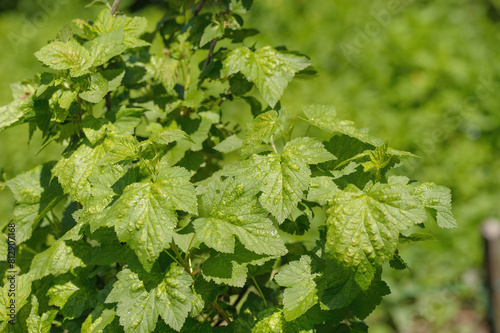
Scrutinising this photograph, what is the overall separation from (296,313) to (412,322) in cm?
275

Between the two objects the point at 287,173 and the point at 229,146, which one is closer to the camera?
the point at 287,173

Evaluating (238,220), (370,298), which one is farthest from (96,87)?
(370,298)

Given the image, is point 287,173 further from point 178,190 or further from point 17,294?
point 17,294

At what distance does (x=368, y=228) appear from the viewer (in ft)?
4.02

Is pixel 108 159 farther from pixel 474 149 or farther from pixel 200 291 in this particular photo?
pixel 474 149

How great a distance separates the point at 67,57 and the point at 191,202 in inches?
23.5

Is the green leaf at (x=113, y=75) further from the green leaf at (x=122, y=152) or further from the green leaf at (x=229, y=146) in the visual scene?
the green leaf at (x=229, y=146)

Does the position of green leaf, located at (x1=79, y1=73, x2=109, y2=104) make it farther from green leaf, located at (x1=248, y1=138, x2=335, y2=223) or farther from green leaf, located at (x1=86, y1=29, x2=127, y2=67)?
green leaf, located at (x1=248, y1=138, x2=335, y2=223)

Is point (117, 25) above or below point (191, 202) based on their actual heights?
above

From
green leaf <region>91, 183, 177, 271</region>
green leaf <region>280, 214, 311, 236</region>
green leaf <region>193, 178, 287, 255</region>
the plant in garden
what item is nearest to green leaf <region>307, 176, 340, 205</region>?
the plant in garden

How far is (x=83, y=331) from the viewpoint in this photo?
145cm

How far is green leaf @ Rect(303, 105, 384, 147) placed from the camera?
145cm

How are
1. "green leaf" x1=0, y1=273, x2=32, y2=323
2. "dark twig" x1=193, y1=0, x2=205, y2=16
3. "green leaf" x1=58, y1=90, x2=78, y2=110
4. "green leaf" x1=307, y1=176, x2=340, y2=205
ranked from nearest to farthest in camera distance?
"green leaf" x1=307, y1=176, x2=340, y2=205
"green leaf" x1=58, y1=90, x2=78, y2=110
"green leaf" x1=0, y1=273, x2=32, y2=323
"dark twig" x1=193, y1=0, x2=205, y2=16

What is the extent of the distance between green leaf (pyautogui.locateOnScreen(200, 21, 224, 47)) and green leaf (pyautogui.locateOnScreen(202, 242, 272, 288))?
2.24ft
